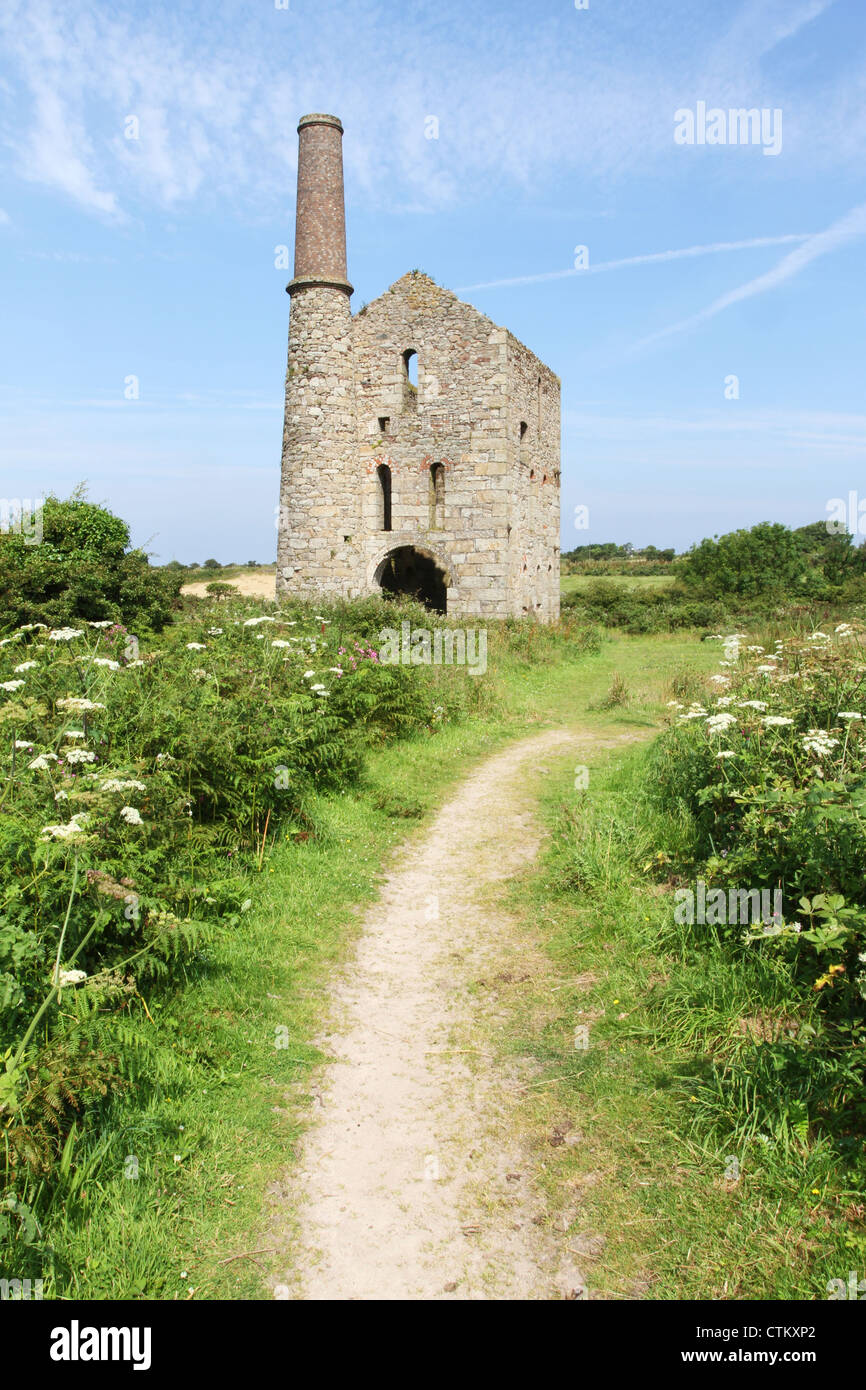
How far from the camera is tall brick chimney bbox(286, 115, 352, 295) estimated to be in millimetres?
17281

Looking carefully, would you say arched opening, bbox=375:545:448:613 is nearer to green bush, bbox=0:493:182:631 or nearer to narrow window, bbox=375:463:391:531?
narrow window, bbox=375:463:391:531

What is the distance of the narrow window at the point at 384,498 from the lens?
19.2 metres

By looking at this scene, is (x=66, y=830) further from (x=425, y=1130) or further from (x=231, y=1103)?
(x=425, y=1130)

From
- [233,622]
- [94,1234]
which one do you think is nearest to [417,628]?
[233,622]

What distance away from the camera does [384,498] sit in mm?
19328

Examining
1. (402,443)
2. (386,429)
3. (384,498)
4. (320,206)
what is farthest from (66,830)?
(320,206)

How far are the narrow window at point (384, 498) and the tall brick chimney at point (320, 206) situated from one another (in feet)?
13.7

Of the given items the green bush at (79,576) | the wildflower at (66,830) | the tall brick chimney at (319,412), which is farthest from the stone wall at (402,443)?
the wildflower at (66,830)

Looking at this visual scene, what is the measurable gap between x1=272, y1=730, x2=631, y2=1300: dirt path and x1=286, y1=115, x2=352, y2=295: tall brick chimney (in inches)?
623

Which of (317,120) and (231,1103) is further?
(317,120)

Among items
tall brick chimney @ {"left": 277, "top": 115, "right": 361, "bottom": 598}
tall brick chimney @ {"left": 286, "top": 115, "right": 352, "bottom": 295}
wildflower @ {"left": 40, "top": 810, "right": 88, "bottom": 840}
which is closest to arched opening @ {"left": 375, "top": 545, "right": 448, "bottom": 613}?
tall brick chimney @ {"left": 277, "top": 115, "right": 361, "bottom": 598}

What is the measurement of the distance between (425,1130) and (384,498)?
669 inches

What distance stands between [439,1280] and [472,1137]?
828mm

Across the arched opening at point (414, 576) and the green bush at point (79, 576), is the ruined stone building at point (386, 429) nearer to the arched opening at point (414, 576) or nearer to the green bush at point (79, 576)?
the arched opening at point (414, 576)
